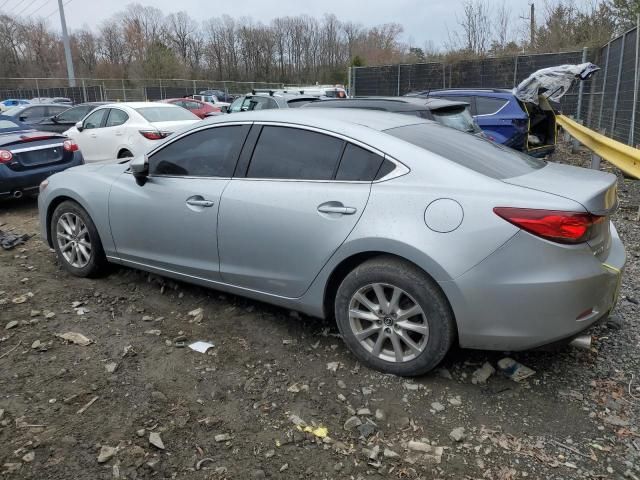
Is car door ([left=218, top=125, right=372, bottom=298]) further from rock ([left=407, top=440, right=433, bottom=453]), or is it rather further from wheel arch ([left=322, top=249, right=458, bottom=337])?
rock ([left=407, top=440, right=433, bottom=453])

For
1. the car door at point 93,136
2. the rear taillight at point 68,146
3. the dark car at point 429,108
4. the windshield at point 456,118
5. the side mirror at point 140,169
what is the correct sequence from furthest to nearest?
the car door at point 93,136
the rear taillight at point 68,146
the windshield at point 456,118
the dark car at point 429,108
the side mirror at point 140,169

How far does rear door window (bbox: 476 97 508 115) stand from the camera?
9.42 metres

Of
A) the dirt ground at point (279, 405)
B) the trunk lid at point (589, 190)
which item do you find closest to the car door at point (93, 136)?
the dirt ground at point (279, 405)

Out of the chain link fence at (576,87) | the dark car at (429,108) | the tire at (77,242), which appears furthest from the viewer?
the chain link fence at (576,87)

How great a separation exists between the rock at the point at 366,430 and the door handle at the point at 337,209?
1195mm

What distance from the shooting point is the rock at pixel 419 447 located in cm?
256

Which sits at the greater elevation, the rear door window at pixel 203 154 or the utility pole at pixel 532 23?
the utility pole at pixel 532 23

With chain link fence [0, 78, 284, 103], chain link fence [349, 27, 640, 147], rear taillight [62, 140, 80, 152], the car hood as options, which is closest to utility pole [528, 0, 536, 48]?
chain link fence [349, 27, 640, 147]

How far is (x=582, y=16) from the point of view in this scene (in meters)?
20.3

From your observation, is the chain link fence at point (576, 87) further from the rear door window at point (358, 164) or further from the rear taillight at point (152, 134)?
the rear taillight at point (152, 134)

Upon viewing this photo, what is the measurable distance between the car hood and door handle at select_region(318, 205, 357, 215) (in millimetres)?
9041

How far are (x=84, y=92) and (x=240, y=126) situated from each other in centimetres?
3792

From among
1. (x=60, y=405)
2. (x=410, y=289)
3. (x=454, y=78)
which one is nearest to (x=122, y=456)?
(x=60, y=405)

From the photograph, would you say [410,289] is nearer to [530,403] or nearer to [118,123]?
[530,403]
